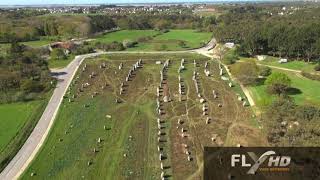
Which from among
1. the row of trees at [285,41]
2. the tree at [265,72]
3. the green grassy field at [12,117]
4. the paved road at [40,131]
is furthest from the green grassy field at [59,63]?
the tree at [265,72]

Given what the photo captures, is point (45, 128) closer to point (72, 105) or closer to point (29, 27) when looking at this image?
point (72, 105)

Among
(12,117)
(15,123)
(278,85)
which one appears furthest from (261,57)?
(15,123)

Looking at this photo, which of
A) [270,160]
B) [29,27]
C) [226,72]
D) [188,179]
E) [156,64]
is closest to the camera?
[270,160]

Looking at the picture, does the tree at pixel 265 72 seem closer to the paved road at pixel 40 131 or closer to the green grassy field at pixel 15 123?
the paved road at pixel 40 131

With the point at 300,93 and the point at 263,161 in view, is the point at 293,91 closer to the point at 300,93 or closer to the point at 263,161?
the point at 300,93

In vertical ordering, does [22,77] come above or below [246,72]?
below

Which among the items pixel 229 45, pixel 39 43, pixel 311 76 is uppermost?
pixel 229 45

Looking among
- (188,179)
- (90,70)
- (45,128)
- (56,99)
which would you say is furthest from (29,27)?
(188,179)
